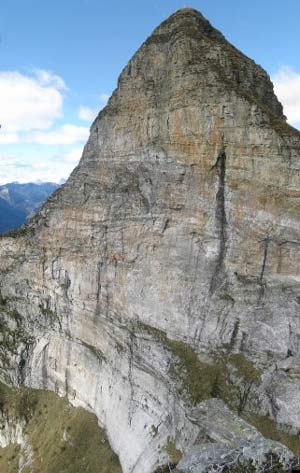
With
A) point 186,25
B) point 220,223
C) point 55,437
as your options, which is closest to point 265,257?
point 220,223

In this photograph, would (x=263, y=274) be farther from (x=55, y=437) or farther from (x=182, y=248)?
(x=55, y=437)

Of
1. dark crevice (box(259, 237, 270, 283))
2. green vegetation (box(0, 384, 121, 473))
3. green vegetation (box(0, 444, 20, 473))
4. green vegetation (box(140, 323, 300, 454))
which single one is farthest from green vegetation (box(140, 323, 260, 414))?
green vegetation (box(0, 444, 20, 473))

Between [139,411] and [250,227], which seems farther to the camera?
[139,411]

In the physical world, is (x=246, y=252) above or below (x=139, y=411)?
above

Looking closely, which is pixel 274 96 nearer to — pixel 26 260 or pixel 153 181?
pixel 153 181

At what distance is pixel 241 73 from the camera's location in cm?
2816

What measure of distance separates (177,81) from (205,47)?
2665 millimetres

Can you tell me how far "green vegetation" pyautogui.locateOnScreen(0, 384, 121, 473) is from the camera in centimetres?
3150

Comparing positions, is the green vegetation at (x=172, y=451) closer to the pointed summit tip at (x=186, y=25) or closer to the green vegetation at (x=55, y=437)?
the green vegetation at (x=55, y=437)

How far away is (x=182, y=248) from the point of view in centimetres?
2777

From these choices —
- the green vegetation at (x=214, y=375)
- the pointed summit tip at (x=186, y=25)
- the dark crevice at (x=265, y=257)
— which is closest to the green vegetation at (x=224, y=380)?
the green vegetation at (x=214, y=375)

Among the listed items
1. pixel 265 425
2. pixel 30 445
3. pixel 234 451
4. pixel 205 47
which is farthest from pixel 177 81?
pixel 30 445

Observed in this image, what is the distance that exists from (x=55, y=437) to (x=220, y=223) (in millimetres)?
21959

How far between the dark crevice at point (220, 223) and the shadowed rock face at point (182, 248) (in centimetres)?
Result: 6
